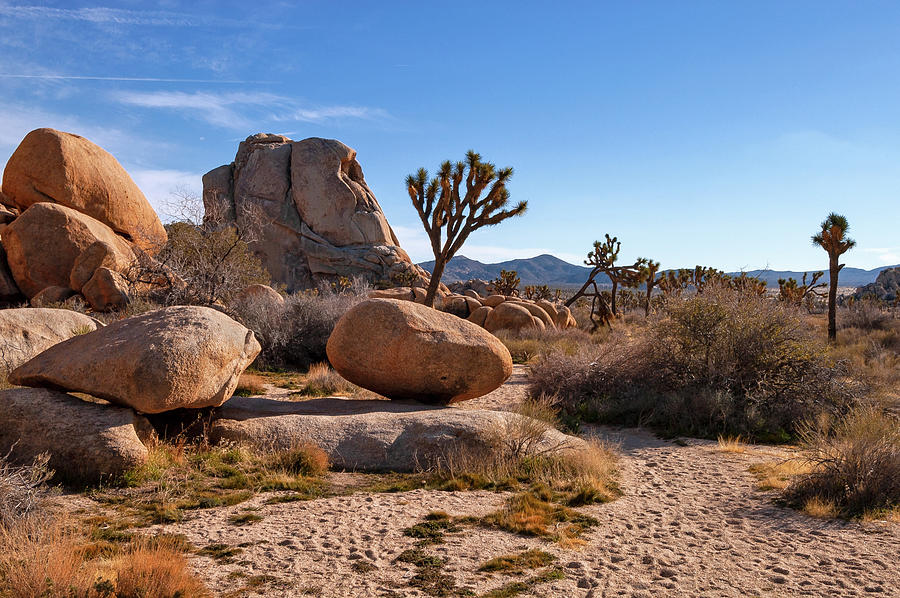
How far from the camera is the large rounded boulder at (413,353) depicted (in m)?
8.69

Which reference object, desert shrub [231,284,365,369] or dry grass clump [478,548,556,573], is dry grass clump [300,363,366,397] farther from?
dry grass clump [478,548,556,573]

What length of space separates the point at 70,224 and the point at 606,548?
58.9ft

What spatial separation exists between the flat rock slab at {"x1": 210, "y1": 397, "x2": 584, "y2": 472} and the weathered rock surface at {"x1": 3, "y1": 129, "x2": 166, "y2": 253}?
14040 millimetres

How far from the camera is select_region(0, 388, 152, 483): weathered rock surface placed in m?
6.16

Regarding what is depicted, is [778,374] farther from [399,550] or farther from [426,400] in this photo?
[399,550]

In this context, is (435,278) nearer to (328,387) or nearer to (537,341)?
(537,341)

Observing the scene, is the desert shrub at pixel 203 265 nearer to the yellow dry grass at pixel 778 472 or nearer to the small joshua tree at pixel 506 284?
the yellow dry grass at pixel 778 472

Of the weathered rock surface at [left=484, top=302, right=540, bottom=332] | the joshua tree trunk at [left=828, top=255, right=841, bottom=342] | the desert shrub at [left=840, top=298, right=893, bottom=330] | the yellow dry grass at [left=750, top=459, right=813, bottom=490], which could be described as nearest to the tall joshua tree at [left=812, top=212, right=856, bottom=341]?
the joshua tree trunk at [left=828, top=255, right=841, bottom=342]

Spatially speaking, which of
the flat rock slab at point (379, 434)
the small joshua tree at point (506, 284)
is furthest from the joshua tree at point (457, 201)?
the small joshua tree at point (506, 284)

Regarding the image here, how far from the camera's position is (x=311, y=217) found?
39.4m

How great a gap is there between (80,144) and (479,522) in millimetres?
20827

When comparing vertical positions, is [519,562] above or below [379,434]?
below

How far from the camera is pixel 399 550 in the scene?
16.1 feet

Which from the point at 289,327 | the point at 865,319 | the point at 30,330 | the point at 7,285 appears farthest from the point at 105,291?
the point at 865,319
